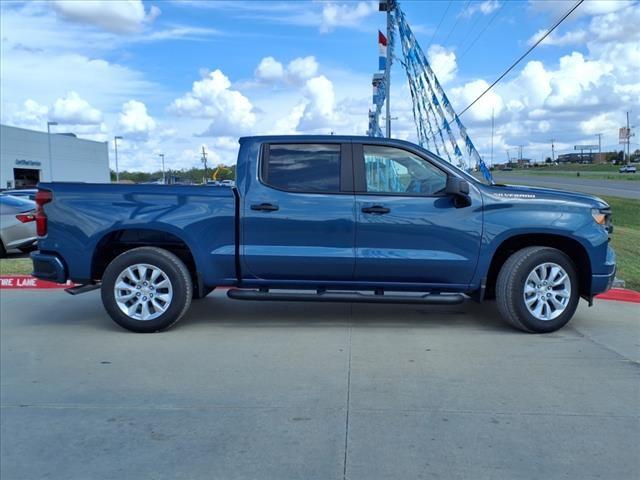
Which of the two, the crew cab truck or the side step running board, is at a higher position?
the crew cab truck

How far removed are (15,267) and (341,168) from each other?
664 cm

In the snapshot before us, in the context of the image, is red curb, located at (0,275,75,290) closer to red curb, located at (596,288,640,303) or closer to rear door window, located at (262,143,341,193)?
rear door window, located at (262,143,341,193)

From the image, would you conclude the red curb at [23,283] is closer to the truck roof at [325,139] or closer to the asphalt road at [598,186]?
the truck roof at [325,139]

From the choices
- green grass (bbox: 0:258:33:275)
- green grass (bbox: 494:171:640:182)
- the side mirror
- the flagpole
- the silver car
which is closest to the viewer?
the side mirror

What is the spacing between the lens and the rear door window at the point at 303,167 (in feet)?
19.8

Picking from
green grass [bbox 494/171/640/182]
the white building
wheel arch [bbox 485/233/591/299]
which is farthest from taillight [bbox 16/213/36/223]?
green grass [bbox 494/171/640/182]

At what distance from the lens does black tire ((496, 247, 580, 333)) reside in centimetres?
587

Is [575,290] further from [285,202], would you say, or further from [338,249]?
[285,202]

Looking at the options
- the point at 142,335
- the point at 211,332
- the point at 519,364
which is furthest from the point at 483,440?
the point at 142,335

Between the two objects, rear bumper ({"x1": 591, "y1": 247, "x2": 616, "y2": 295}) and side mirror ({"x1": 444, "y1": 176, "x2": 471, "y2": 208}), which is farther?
rear bumper ({"x1": 591, "y1": 247, "x2": 616, "y2": 295})

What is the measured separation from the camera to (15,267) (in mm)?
9820

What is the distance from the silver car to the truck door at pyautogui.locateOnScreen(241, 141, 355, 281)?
7.94m

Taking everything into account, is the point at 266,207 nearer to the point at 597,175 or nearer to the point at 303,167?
the point at 303,167

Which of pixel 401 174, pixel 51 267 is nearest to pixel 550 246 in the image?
pixel 401 174
